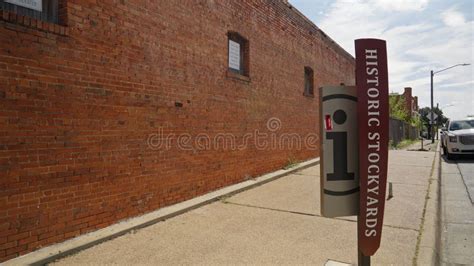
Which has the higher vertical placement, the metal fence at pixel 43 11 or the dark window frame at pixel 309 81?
the dark window frame at pixel 309 81

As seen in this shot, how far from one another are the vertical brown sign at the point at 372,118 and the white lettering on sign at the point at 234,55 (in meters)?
6.09

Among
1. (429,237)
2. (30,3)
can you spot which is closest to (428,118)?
(429,237)

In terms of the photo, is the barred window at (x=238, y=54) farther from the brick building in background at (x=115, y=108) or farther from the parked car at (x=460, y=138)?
the parked car at (x=460, y=138)

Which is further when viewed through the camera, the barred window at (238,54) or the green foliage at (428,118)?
the green foliage at (428,118)

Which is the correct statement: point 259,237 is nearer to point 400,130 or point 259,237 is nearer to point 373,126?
point 373,126

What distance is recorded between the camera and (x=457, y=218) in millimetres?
6691

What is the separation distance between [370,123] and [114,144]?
3.78m

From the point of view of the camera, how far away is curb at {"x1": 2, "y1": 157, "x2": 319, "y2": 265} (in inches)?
157

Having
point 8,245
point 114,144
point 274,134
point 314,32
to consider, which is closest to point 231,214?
point 114,144

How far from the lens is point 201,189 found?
7.21 meters

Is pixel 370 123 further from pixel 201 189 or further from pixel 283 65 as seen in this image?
pixel 283 65

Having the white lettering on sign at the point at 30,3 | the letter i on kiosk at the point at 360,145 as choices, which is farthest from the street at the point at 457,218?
the white lettering on sign at the point at 30,3

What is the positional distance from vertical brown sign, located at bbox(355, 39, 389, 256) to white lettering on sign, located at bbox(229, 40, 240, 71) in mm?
6089

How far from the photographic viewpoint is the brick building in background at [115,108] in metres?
4.07
